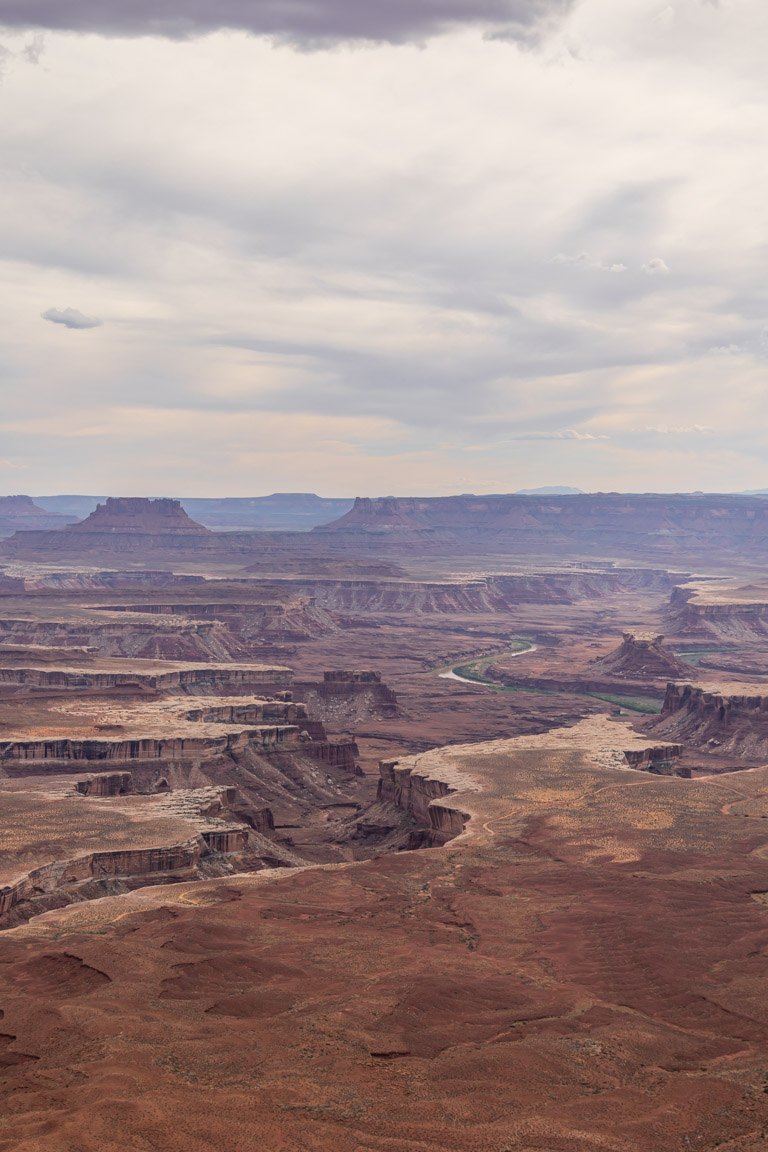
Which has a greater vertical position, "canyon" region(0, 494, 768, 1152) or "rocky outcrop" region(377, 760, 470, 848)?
"canyon" region(0, 494, 768, 1152)

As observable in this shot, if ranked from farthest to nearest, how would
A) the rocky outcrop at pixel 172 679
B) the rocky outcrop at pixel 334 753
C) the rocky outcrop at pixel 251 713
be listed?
the rocky outcrop at pixel 172 679 < the rocky outcrop at pixel 251 713 < the rocky outcrop at pixel 334 753

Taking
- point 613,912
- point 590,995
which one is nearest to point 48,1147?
point 590,995

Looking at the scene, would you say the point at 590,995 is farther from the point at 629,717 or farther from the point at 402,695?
the point at 402,695

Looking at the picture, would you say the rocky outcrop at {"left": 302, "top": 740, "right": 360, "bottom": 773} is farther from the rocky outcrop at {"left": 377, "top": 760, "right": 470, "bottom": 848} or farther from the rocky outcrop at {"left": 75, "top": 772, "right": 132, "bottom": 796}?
the rocky outcrop at {"left": 75, "top": 772, "right": 132, "bottom": 796}

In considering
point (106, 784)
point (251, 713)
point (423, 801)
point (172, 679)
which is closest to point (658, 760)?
point (423, 801)

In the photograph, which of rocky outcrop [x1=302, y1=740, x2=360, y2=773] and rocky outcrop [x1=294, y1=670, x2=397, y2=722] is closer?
rocky outcrop [x1=302, y1=740, x2=360, y2=773]

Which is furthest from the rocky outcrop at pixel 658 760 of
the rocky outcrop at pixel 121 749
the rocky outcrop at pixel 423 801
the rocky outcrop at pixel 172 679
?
the rocky outcrop at pixel 172 679

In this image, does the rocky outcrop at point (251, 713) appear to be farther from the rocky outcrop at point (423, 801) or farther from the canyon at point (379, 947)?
the rocky outcrop at point (423, 801)

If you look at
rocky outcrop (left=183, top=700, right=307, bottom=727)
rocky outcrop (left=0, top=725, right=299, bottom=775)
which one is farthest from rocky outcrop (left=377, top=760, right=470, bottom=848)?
rocky outcrop (left=183, top=700, right=307, bottom=727)
